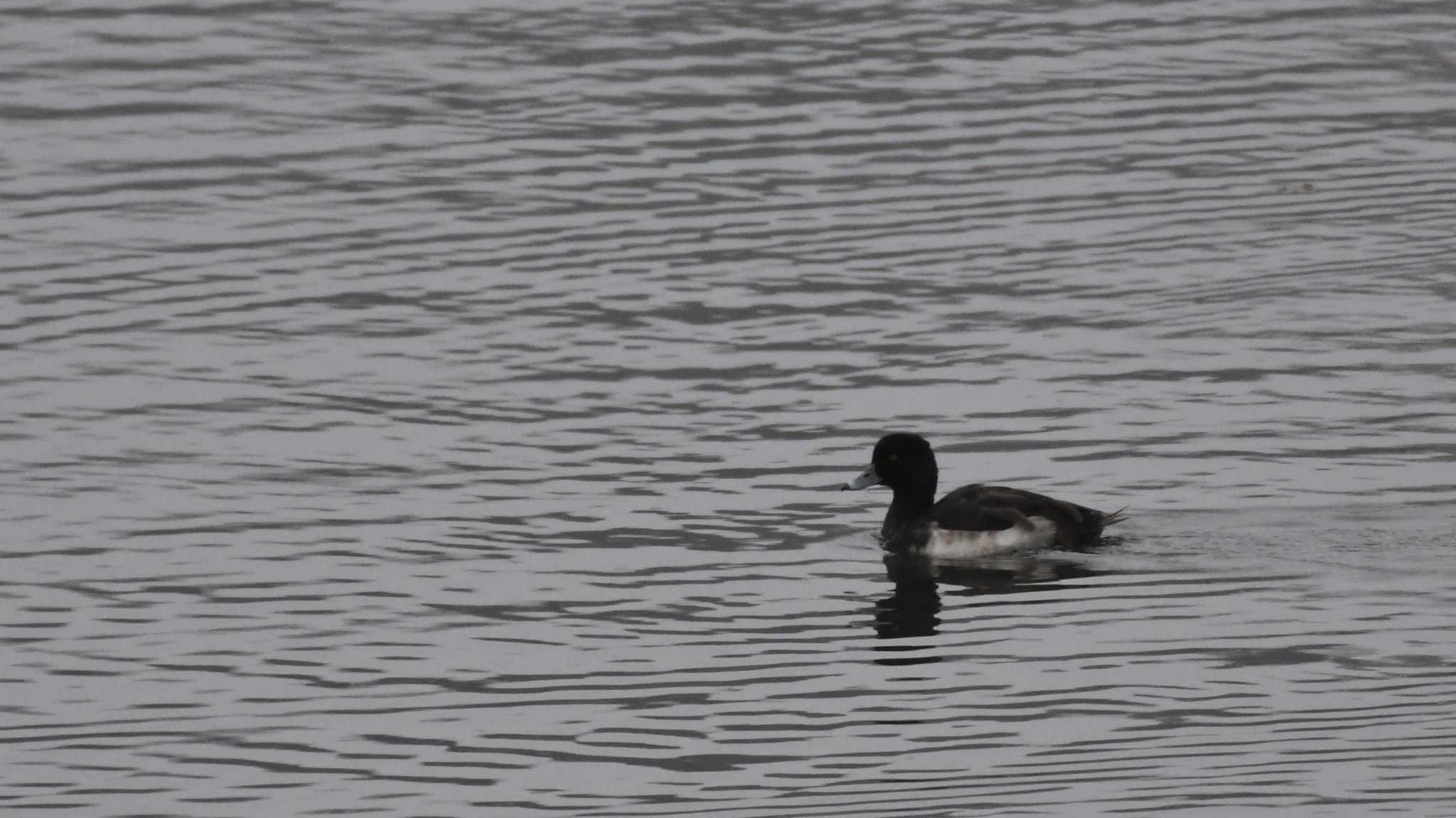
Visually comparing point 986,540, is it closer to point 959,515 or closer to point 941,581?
point 959,515

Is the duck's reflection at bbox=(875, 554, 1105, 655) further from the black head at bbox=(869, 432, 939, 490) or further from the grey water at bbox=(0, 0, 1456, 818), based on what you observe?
the black head at bbox=(869, 432, 939, 490)

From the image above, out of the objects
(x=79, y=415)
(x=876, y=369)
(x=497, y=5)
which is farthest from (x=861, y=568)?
(x=497, y=5)

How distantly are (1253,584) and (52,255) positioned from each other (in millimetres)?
12171

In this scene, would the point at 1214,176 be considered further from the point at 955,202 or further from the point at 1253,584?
the point at 1253,584

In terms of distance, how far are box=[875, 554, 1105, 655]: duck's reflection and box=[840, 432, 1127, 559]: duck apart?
11 centimetres

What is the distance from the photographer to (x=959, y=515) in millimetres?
16219

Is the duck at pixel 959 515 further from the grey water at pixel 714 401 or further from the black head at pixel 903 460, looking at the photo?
the grey water at pixel 714 401

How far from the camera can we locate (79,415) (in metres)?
18.5

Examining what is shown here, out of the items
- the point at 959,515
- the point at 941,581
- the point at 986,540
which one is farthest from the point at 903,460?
the point at 941,581

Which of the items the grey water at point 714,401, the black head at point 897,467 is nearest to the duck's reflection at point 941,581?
the grey water at point 714,401

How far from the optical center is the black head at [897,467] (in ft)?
54.5

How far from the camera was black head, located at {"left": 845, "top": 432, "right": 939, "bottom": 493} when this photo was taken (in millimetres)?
16609

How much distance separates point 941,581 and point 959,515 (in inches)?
27.5

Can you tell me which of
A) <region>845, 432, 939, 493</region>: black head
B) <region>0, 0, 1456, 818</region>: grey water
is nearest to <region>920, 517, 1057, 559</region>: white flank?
<region>0, 0, 1456, 818</region>: grey water
